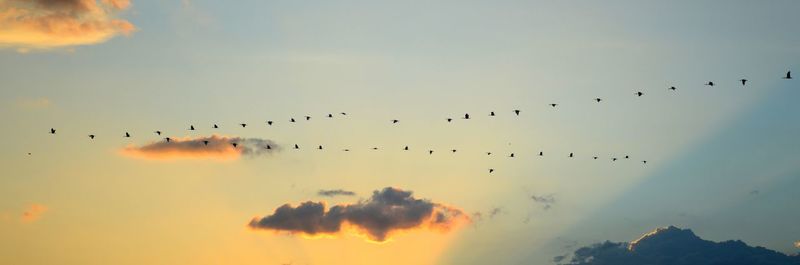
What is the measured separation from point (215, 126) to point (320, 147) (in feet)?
60.7

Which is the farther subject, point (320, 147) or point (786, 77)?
A: point (320, 147)

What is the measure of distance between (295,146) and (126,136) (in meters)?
28.5

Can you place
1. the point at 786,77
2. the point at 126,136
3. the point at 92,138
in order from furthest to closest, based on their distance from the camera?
the point at 92,138 → the point at 126,136 → the point at 786,77

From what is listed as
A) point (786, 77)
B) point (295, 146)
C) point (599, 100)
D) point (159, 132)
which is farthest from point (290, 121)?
point (786, 77)

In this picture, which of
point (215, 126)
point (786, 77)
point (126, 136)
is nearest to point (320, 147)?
point (215, 126)

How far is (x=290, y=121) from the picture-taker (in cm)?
14862

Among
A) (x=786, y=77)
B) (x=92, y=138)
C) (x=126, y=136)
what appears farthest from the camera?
(x=92, y=138)

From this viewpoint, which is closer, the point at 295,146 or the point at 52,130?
the point at 52,130

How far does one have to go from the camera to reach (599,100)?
151 metres

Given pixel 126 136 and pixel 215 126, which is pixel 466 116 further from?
pixel 126 136

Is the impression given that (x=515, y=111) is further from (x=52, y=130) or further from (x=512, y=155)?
(x=52, y=130)

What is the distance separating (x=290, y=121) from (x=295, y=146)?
7.17 m

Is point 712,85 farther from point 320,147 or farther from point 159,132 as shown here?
point 159,132

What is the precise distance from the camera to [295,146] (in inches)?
6078
